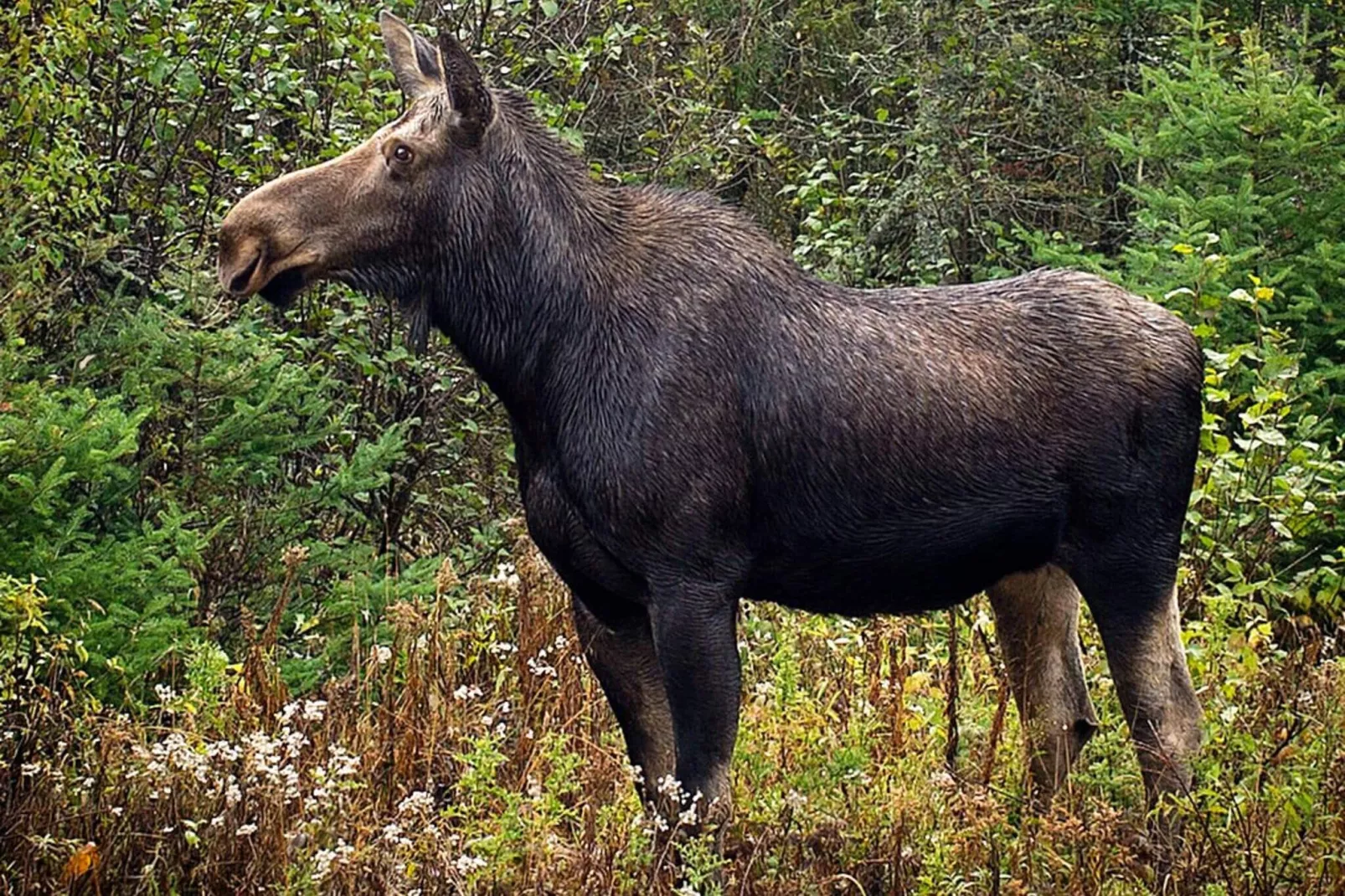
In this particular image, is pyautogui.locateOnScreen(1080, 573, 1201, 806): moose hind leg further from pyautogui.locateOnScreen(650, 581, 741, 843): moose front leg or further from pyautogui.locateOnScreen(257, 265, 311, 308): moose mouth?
pyautogui.locateOnScreen(257, 265, 311, 308): moose mouth

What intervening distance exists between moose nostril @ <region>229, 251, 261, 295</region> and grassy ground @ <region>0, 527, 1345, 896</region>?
113cm

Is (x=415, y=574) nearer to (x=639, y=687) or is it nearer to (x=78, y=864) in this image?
(x=639, y=687)

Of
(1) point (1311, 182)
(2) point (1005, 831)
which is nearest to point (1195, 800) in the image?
(2) point (1005, 831)

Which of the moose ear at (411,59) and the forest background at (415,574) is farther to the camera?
the moose ear at (411,59)

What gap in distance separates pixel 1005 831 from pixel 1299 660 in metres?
1.36

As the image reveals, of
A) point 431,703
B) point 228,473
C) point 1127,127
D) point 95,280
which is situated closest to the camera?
point 431,703

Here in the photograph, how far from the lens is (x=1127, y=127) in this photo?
37.7ft

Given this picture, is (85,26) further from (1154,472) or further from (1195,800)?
(1195,800)

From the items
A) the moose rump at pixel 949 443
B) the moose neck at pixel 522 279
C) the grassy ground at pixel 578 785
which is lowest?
the grassy ground at pixel 578 785

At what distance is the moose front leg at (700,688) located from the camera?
4441mm

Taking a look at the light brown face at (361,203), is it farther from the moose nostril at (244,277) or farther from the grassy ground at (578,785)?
the grassy ground at (578,785)

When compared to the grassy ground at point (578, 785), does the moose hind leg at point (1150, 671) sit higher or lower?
higher

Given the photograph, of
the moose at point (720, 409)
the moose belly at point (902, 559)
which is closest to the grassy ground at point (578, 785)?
the moose at point (720, 409)

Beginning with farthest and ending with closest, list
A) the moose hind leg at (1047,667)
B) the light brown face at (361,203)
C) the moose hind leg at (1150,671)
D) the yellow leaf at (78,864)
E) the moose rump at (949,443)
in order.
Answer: the moose hind leg at (1047,667) < the moose hind leg at (1150,671) < the moose rump at (949,443) < the light brown face at (361,203) < the yellow leaf at (78,864)
